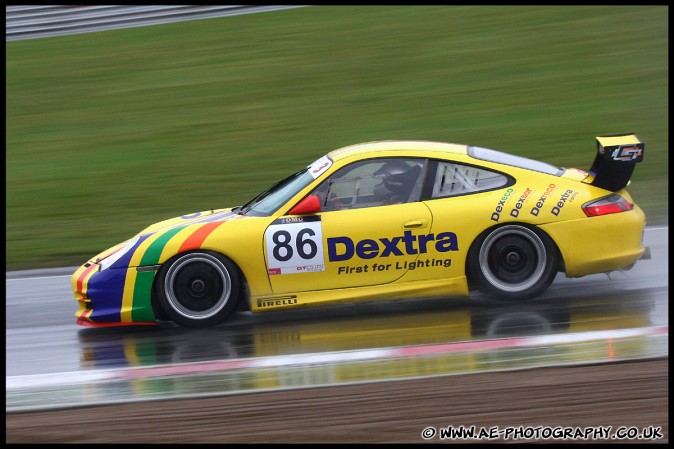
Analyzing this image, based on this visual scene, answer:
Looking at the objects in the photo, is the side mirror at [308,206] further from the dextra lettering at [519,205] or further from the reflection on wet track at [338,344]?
the dextra lettering at [519,205]

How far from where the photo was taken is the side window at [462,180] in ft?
24.5

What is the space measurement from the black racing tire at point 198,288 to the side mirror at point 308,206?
2.18 ft

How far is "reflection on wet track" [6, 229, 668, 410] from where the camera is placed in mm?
6168

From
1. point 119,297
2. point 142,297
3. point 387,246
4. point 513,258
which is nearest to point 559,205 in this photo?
point 513,258

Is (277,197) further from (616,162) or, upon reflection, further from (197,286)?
(616,162)

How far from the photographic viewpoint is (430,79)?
16.4 m

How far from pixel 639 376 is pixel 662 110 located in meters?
9.68

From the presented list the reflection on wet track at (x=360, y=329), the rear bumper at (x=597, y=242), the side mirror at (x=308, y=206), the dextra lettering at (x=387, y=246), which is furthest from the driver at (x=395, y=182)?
the rear bumper at (x=597, y=242)

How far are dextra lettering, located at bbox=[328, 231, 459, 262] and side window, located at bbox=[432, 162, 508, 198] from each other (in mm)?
390

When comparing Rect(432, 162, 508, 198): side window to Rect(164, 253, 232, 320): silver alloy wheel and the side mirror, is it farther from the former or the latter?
Rect(164, 253, 232, 320): silver alloy wheel

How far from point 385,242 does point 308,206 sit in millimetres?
670

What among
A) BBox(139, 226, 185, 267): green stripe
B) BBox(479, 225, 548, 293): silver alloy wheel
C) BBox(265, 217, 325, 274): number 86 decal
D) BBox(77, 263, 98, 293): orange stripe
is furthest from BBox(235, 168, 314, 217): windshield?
BBox(479, 225, 548, 293): silver alloy wheel

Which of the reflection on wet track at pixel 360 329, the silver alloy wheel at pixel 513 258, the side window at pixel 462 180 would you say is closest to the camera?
the reflection on wet track at pixel 360 329

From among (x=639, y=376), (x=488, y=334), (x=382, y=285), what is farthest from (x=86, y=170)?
(x=639, y=376)
